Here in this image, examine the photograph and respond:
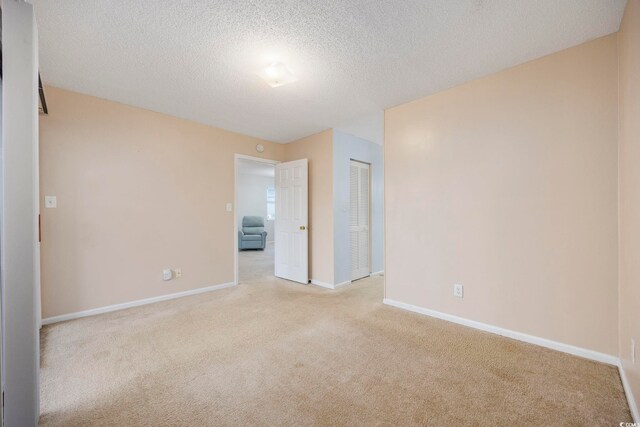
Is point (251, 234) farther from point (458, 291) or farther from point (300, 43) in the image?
point (300, 43)

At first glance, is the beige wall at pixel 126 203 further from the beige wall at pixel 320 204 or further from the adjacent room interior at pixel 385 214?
the beige wall at pixel 320 204

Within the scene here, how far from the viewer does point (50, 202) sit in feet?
8.92

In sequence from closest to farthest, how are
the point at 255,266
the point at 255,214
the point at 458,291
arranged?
1. the point at 458,291
2. the point at 255,266
3. the point at 255,214

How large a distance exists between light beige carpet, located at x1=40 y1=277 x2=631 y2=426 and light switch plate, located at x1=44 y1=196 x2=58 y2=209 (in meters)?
1.20

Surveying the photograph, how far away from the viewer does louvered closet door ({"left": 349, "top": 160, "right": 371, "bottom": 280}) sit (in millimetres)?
4441

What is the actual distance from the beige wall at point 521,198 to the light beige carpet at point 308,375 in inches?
14.0

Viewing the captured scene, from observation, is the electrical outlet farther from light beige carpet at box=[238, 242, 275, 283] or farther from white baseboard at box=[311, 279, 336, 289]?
light beige carpet at box=[238, 242, 275, 283]

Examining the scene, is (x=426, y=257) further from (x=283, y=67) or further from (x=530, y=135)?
(x=283, y=67)

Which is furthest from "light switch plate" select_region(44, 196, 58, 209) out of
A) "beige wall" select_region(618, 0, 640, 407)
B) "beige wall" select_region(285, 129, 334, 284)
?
"beige wall" select_region(618, 0, 640, 407)

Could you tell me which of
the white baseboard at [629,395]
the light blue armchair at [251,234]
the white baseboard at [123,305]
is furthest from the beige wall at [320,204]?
the light blue armchair at [251,234]

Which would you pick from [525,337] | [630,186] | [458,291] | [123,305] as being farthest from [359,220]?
[123,305]

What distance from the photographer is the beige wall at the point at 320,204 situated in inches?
160

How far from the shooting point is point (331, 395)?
1633mm

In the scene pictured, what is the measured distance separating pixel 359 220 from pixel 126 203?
330cm
